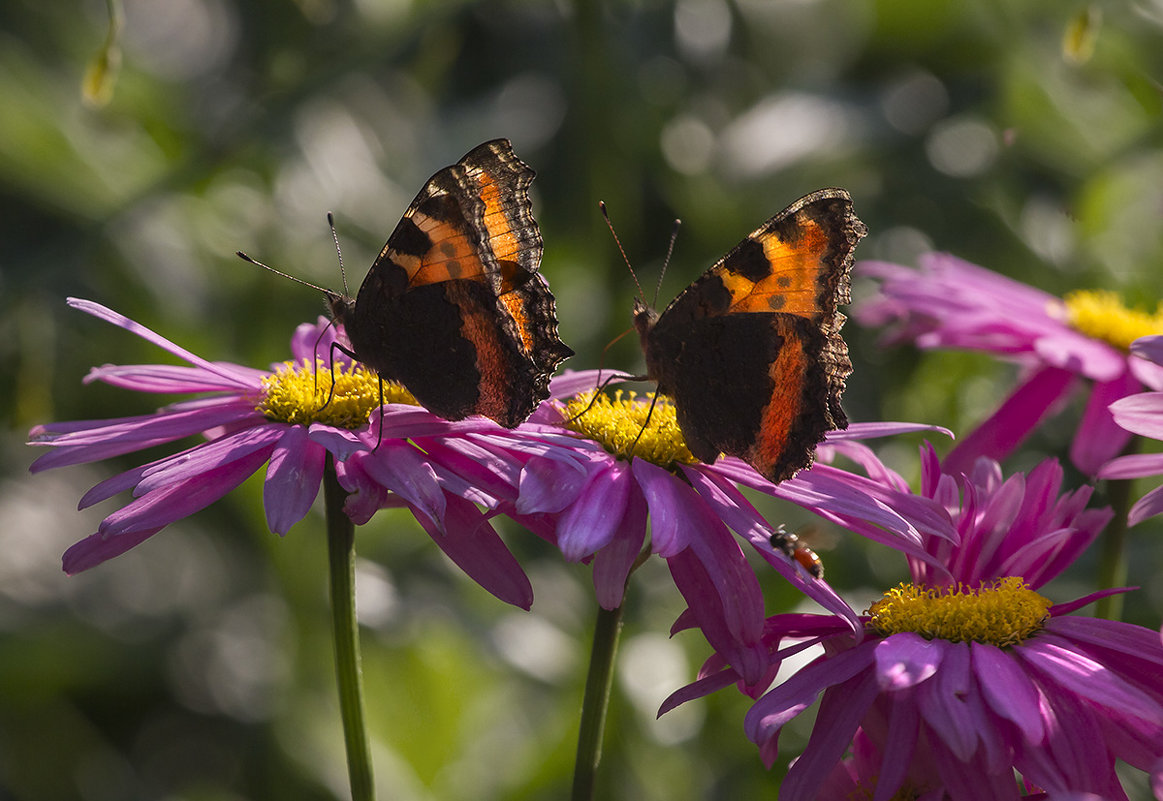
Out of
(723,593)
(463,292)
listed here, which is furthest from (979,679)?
(463,292)

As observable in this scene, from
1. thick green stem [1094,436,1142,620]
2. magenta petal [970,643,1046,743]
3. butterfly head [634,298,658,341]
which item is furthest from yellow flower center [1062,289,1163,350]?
magenta petal [970,643,1046,743]

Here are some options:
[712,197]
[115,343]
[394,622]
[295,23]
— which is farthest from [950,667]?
[295,23]

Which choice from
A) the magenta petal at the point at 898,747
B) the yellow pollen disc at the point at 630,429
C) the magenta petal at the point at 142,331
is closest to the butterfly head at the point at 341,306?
the magenta petal at the point at 142,331

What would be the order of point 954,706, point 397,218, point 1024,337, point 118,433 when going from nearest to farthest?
point 954,706 → point 118,433 → point 1024,337 → point 397,218

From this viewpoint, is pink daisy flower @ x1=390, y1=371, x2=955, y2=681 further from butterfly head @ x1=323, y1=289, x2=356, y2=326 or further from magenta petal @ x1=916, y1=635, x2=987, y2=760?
butterfly head @ x1=323, y1=289, x2=356, y2=326

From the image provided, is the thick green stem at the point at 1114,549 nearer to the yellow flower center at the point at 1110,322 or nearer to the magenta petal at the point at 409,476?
the yellow flower center at the point at 1110,322

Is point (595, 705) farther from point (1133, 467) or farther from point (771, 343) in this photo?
point (1133, 467)

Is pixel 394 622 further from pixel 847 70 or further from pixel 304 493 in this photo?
pixel 847 70
